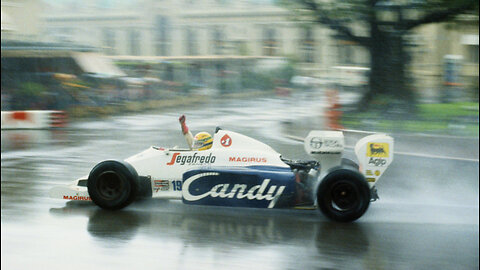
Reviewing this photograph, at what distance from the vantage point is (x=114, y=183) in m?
5.87

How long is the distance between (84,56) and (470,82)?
31.2 ft

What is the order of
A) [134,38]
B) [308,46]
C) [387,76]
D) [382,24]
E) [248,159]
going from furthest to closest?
[387,76]
[308,46]
[382,24]
[248,159]
[134,38]

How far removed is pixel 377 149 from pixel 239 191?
144 cm

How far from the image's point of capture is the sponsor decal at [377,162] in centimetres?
568

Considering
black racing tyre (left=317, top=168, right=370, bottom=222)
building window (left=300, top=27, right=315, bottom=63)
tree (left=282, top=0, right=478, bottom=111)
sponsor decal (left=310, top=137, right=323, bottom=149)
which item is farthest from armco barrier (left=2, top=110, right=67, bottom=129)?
black racing tyre (left=317, top=168, right=370, bottom=222)

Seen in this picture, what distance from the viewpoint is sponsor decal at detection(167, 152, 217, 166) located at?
5.83 meters

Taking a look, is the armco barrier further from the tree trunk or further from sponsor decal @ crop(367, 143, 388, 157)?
sponsor decal @ crop(367, 143, 388, 157)

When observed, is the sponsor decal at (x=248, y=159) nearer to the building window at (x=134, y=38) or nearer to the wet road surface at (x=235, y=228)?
the wet road surface at (x=235, y=228)

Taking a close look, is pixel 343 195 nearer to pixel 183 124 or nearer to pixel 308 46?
pixel 183 124

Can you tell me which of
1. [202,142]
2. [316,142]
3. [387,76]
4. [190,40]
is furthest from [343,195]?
[387,76]

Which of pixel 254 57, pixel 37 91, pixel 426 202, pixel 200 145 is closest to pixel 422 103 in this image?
pixel 426 202

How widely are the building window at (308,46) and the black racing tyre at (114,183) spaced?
6.81 m

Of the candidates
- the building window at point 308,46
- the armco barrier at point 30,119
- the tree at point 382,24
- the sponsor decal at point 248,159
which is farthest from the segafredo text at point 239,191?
the armco barrier at point 30,119

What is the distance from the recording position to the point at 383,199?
6.72 metres
